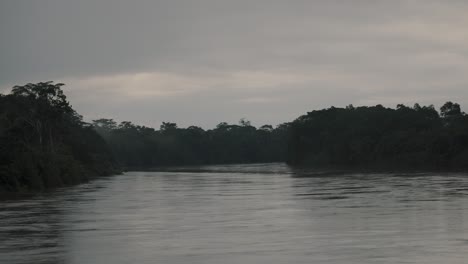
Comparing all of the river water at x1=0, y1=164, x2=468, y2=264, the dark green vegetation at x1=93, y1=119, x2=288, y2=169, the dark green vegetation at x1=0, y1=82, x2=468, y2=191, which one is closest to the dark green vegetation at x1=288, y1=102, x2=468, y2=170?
the dark green vegetation at x1=0, y1=82, x2=468, y2=191

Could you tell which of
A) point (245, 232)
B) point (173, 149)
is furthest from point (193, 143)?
point (245, 232)

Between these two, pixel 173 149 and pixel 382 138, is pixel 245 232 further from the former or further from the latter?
pixel 173 149

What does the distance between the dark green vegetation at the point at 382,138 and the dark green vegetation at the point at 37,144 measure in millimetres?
42139

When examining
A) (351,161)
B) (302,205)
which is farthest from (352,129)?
(302,205)

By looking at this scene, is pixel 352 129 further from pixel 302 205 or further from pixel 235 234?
pixel 235 234

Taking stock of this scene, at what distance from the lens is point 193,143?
197m

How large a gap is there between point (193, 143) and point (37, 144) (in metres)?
127

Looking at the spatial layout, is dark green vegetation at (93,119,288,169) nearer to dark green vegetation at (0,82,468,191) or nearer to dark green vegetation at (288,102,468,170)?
dark green vegetation at (0,82,468,191)

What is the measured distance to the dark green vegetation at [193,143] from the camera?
191ft

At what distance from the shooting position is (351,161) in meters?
124

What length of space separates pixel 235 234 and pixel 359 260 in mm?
6056

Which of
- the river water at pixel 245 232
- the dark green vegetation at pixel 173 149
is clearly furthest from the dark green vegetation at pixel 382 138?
the river water at pixel 245 232

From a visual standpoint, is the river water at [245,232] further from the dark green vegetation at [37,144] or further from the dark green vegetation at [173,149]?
the dark green vegetation at [173,149]

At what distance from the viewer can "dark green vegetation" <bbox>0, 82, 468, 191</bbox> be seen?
191 ft
